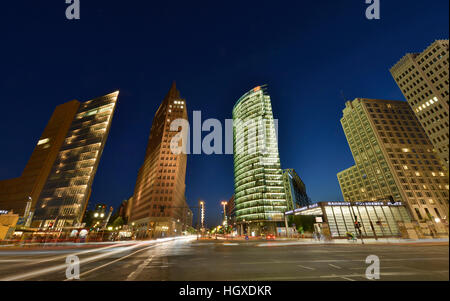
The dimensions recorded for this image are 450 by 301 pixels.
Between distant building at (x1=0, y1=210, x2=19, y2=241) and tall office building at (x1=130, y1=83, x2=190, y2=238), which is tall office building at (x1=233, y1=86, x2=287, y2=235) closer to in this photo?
tall office building at (x1=130, y1=83, x2=190, y2=238)

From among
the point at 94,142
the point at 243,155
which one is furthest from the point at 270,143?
the point at 94,142

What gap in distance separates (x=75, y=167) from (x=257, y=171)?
297ft

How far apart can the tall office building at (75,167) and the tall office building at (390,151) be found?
12404 cm

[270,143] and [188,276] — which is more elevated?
[270,143]

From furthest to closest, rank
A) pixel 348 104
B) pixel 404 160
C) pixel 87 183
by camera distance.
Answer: pixel 348 104 → pixel 87 183 → pixel 404 160

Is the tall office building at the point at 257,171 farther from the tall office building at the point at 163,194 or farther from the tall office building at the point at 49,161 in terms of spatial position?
the tall office building at the point at 49,161

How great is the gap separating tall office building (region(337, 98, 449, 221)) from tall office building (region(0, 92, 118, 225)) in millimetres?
129031

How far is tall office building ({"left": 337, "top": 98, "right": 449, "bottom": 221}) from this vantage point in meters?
68.7

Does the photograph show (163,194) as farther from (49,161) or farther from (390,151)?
(390,151)

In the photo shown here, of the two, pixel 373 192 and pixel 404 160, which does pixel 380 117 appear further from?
pixel 373 192

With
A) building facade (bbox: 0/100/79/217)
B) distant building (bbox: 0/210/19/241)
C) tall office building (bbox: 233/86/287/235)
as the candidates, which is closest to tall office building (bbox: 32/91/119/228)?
building facade (bbox: 0/100/79/217)

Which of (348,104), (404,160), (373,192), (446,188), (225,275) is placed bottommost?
(225,275)
